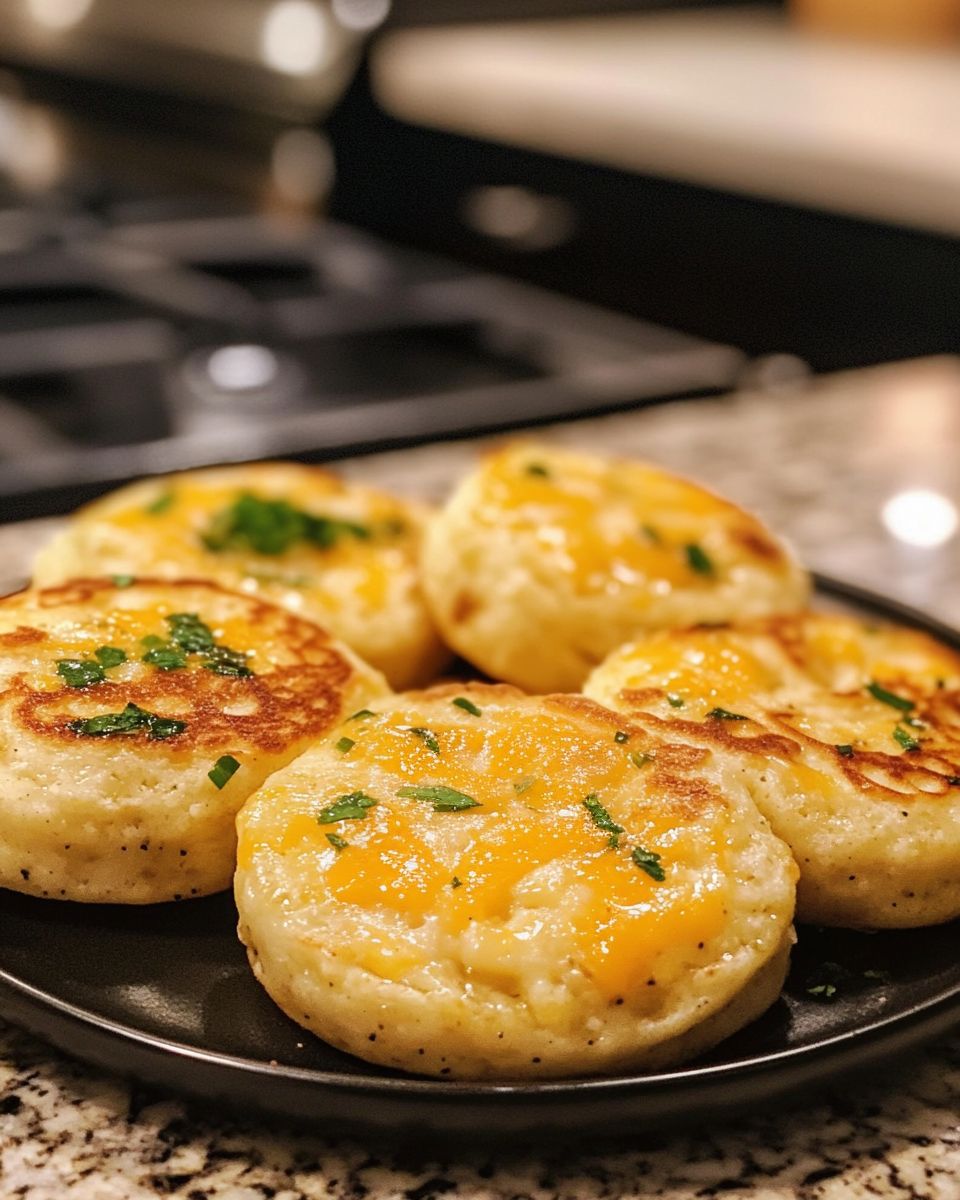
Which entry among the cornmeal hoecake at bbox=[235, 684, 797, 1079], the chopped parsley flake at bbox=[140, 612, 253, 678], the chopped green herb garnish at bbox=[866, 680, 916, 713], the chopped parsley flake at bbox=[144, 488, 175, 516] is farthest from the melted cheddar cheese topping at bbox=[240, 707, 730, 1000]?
the chopped parsley flake at bbox=[144, 488, 175, 516]

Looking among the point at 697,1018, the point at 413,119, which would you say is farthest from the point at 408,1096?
the point at 413,119

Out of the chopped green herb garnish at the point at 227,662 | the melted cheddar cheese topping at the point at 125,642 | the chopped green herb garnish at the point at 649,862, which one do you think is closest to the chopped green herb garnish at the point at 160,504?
the melted cheddar cheese topping at the point at 125,642

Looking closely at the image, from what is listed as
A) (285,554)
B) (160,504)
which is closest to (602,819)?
(285,554)

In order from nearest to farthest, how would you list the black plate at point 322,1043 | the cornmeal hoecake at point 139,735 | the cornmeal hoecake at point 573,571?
the black plate at point 322,1043, the cornmeal hoecake at point 139,735, the cornmeal hoecake at point 573,571

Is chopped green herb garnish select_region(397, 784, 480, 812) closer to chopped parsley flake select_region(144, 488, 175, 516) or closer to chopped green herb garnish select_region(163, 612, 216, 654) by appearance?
chopped green herb garnish select_region(163, 612, 216, 654)

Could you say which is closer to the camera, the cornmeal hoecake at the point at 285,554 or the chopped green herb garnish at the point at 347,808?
the chopped green herb garnish at the point at 347,808

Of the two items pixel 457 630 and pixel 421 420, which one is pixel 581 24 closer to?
pixel 421 420

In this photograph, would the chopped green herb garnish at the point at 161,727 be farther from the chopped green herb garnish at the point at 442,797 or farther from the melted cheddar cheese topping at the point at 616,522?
the melted cheddar cheese topping at the point at 616,522
